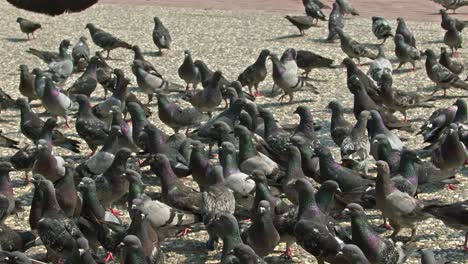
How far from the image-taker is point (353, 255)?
781 centimetres

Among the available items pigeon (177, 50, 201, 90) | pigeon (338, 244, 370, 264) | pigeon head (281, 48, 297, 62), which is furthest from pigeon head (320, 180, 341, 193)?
pigeon (177, 50, 201, 90)

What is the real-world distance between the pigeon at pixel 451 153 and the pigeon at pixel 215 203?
129 inches

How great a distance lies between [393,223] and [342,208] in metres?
0.60

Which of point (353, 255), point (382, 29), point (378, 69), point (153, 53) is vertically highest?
point (353, 255)

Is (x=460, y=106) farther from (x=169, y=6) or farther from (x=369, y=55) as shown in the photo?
(x=169, y=6)

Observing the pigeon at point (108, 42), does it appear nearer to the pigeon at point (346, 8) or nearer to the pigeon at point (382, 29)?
the pigeon at point (382, 29)

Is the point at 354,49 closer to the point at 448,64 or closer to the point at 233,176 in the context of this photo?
the point at 448,64

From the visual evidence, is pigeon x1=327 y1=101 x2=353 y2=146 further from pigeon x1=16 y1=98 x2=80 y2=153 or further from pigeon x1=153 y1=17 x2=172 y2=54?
pigeon x1=153 y1=17 x2=172 y2=54

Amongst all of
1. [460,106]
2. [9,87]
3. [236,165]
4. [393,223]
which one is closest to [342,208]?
[393,223]

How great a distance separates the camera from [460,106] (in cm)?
1274

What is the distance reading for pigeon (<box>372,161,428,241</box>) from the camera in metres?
9.19

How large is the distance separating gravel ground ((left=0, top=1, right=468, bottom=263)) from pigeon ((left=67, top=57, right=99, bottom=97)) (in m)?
0.95

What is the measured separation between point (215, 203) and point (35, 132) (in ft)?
14.8

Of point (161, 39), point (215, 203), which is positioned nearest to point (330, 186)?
point (215, 203)
